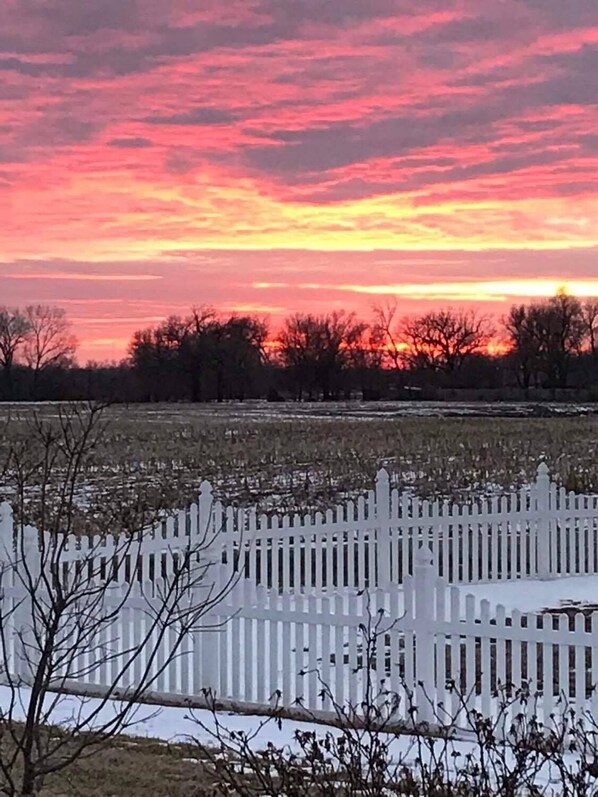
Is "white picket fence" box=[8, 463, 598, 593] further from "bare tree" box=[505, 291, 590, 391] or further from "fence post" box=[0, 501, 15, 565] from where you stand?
"bare tree" box=[505, 291, 590, 391]

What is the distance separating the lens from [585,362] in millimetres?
97250

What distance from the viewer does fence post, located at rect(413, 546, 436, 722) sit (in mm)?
6977

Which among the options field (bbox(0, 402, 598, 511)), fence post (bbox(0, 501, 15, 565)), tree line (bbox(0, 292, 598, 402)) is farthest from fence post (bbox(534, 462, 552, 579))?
tree line (bbox(0, 292, 598, 402))

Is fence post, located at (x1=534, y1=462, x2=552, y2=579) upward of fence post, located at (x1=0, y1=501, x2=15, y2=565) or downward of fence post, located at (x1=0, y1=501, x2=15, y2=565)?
downward

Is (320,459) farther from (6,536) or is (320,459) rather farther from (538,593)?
(6,536)

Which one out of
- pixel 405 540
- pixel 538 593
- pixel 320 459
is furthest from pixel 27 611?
pixel 320 459

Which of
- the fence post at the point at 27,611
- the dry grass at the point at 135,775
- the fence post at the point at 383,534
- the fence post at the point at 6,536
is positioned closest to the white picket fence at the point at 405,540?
the fence post at the point at 383,534

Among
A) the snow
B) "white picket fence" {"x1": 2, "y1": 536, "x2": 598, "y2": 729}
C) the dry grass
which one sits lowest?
the snow

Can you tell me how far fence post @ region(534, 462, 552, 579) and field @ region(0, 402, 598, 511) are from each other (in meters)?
6.50

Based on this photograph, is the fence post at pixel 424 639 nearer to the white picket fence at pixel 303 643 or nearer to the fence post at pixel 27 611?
the white picket fence at pixel 303 643

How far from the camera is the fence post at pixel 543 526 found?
13055 millimetres

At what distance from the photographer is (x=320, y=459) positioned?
26.0 m

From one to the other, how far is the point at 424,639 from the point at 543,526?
647cm

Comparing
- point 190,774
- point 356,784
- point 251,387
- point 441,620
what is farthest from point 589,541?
point 251,387
